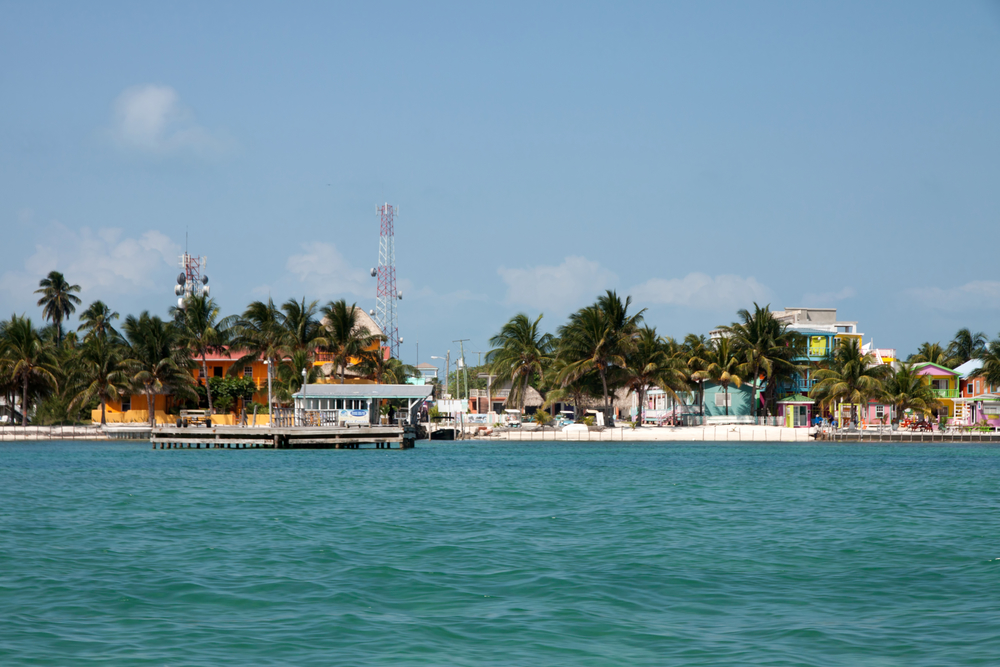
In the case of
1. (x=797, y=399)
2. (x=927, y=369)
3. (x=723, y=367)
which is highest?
(x=927, y=369)

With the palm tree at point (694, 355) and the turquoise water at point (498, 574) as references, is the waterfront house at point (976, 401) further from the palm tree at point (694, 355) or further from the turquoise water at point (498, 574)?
the turquoise water at point (498, 574)

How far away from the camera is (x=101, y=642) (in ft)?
34.3

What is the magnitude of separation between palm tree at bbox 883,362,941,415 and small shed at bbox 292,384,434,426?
112 ft

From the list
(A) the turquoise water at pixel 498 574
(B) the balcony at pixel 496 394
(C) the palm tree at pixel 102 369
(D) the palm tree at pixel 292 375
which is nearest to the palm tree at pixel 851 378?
(D) the palm tree at pixel 292 375

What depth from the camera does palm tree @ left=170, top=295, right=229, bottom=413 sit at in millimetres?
67188

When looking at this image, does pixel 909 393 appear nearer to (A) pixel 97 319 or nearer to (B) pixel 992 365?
(B) pixel 992 365

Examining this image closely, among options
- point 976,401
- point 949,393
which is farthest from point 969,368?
point 976,401

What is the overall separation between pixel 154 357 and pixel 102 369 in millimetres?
3438

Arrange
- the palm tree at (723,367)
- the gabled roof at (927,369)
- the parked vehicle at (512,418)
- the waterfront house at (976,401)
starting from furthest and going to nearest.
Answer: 1. the gabled roof at (927,369)
2. the waterfront house at (976,401)
3. the parked vehicle at (512,418)
4. the palm tree at (723,367)

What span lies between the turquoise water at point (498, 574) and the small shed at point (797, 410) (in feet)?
139

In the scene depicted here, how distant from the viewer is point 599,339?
67250 mm

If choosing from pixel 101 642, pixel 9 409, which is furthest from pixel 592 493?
pixel 9 409

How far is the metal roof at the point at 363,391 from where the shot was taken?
56844 mm

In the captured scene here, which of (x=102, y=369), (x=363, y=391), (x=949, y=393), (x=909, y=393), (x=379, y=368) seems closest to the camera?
(x=363, y=391)
